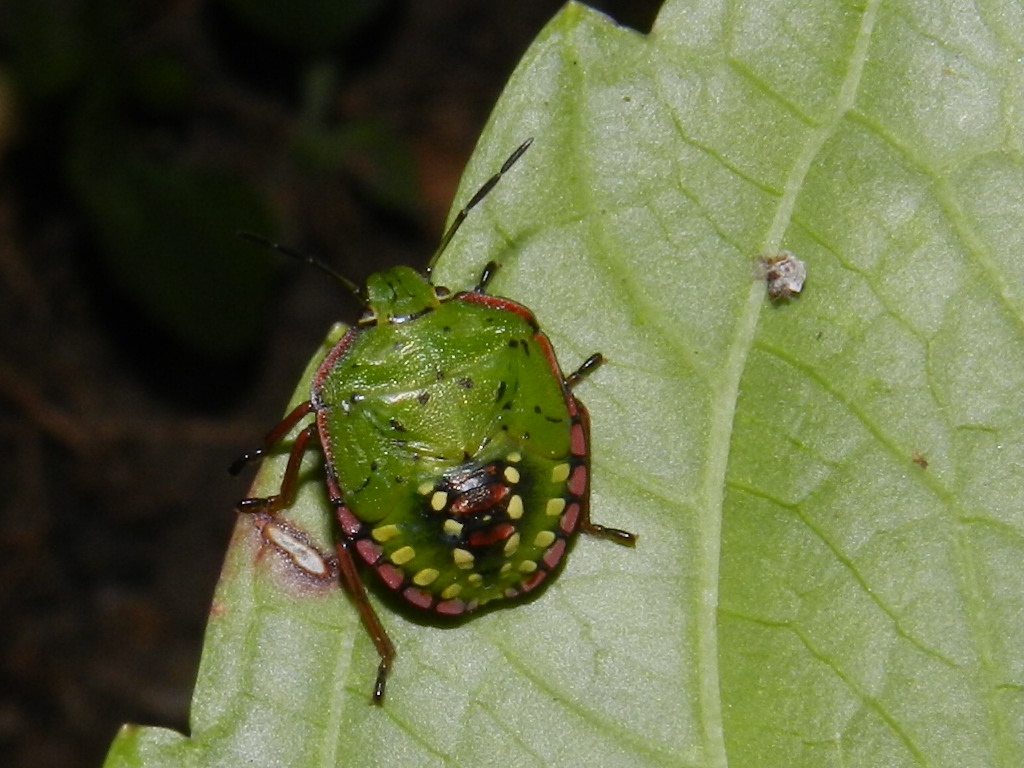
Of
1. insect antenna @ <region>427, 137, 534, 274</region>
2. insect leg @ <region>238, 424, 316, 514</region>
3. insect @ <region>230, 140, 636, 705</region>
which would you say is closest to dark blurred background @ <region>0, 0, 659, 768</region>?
insect @ <region>230, 140, 636, 705</region>

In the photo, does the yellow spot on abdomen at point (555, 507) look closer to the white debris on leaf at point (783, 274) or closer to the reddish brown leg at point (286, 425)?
the reddish brown leg at point (286, 425)

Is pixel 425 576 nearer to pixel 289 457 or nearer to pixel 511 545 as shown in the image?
pixel 511 545

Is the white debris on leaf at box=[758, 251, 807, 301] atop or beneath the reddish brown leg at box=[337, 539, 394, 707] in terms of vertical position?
atop

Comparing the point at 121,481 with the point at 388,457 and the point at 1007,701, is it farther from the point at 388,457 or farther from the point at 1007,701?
the point at 1007,701

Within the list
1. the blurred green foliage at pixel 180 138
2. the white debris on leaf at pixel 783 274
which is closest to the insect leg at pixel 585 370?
the white debris on leaf at pixel 783 274

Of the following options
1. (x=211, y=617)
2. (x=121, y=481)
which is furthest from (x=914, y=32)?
(x=121, y=481)

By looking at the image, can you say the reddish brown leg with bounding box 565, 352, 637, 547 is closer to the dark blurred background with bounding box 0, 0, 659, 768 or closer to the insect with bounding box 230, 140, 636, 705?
the insect with bounding box 230, 140, 636, 705
